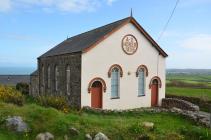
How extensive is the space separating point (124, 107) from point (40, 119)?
13.9 m

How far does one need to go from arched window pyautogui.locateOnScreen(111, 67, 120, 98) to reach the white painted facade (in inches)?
14.8

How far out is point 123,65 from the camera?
2720cm

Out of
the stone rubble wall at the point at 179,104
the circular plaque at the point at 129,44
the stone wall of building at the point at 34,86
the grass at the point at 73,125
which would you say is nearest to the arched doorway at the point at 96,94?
the circular plaque at the point at 129,44

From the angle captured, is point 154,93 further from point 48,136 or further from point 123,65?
point 48,136

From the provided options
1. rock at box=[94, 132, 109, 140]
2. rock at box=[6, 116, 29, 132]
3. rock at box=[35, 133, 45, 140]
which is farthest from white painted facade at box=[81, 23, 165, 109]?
rock at box=[35, 133, 45, 140]

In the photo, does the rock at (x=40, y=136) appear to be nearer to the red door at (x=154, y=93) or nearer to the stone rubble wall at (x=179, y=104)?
the stone rubble wall at (x=179, y=104)

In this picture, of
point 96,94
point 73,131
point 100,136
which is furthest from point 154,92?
point 73,131

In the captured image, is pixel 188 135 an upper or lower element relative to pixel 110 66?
lower

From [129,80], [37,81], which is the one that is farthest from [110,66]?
[37,81]

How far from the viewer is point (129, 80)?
91.0 feet

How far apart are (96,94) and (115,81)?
2.29 m

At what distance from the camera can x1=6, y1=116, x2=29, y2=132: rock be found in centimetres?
1388

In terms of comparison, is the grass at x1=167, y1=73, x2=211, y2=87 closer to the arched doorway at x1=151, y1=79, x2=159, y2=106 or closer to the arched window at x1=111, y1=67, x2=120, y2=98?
the arched doorway at x1=151, y1=79, x2=159, y2=106

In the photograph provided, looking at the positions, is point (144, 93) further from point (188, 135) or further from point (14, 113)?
point (14, 113)
